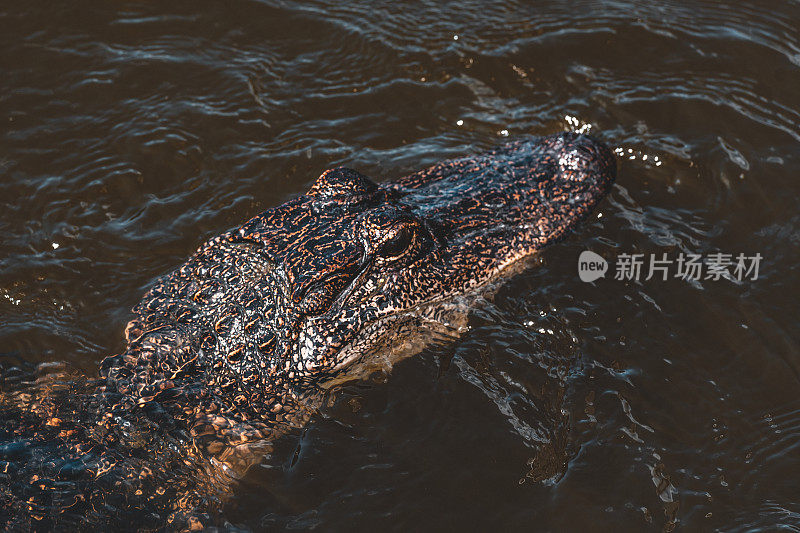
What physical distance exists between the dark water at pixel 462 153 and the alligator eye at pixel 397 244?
92 cm

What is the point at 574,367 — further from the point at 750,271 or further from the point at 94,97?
the point at 94,97

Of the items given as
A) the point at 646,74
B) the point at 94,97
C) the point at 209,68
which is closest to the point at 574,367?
the point at 646,74

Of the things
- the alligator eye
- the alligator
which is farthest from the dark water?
the alligator eye

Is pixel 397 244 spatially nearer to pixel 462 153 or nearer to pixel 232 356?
pixel 232 356

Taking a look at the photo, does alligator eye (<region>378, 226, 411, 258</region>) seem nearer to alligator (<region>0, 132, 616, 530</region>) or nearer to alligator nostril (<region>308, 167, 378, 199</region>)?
alligator (<region>0, 132, 616, 530</region>)

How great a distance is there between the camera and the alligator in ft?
14.8

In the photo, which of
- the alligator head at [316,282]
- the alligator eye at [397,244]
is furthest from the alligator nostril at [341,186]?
the alligator eye at [397,244]

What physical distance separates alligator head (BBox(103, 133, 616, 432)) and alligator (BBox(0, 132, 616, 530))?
0.01m

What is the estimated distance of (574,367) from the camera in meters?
5.23

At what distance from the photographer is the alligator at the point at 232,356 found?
4504 mm

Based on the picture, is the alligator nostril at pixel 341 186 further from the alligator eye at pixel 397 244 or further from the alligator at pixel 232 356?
the alligator eye at pixel 397 244

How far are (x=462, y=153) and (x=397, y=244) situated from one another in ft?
6.90

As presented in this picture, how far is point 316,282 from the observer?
16.0 ft

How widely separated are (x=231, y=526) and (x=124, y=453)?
85 cm
